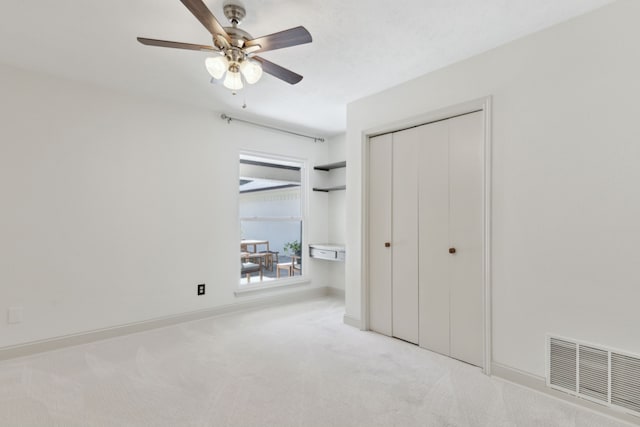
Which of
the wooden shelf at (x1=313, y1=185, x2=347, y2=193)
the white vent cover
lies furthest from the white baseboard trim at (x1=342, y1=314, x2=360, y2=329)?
the wooden shelf at (x1=313, y1=185, x2=347, y2=193)

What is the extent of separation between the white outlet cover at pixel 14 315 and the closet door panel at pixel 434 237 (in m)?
3.59

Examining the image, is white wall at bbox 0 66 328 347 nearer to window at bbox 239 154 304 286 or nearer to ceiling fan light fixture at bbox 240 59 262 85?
window at bbox 239 154 304 286

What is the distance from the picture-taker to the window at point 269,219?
14.1 ft

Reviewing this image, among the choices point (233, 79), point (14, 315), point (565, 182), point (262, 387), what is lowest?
point (262, 387)

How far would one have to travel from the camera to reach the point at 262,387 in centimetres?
222

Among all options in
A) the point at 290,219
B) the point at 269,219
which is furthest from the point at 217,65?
the point at 290,219

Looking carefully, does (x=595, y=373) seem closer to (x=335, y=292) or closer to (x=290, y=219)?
(x=335, y=292)

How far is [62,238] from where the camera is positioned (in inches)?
116

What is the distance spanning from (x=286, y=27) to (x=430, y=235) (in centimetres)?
208

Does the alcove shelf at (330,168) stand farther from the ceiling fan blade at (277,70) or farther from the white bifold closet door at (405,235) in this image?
the ceiling fan blade at (277,70)

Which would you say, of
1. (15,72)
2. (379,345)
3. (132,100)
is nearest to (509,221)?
(379,345)

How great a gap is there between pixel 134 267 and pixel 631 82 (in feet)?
14.2

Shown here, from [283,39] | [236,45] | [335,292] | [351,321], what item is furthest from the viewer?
[335,292]

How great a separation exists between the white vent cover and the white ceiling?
2160mm
